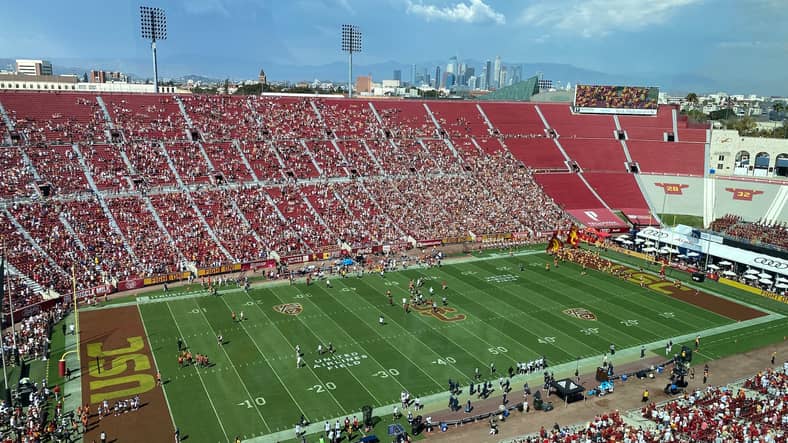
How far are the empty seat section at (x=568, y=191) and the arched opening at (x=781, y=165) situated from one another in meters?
21.9

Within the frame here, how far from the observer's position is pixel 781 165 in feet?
216

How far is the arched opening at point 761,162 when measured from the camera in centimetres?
6638

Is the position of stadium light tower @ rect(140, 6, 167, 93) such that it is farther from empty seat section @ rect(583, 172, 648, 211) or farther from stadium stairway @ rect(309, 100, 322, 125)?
empty seat section @ rect(583, 172, 648, 211)

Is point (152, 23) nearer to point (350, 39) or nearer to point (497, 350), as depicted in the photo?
point (350, 39)

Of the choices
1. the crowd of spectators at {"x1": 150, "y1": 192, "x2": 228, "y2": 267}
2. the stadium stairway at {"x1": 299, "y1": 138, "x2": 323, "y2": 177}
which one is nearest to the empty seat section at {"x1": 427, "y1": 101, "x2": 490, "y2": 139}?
the stadium stairway at {"x1": 299, "y1": 138, "x2": 323, "y2": 177}

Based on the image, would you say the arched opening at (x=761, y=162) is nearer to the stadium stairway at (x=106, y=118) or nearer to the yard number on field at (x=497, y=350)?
the yard number on field at (x=497, y=350)

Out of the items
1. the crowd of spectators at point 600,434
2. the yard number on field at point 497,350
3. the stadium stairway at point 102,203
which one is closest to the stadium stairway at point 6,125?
the stadium stairway at point 102,203

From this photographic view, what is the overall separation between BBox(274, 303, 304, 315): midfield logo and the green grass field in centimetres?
45

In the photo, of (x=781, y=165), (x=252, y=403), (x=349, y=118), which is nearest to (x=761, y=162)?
(x=781, y=165)

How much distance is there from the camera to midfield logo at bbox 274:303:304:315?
118 ft

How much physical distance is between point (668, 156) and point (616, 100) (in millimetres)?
12406

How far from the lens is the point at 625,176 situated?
7056 centimetres

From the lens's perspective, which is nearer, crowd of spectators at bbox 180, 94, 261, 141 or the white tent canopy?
the white tent canopy

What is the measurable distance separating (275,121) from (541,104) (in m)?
40.1
